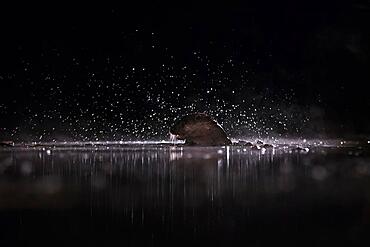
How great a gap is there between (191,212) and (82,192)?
2040 millimetres

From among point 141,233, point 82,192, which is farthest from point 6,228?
point 82,192

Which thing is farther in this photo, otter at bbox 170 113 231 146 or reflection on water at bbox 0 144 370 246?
otter at bbox 170 113 231 146

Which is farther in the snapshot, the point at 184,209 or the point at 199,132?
the point at 199,132

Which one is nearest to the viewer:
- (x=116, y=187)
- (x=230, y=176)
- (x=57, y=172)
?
(x=116, y=187)

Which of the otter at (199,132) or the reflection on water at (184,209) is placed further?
the otter at (199,132)

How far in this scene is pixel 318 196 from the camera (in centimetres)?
639

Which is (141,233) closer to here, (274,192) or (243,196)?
(243,196)

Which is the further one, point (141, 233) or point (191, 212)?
point (191, 212)

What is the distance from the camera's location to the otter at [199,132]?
27031 millimetres

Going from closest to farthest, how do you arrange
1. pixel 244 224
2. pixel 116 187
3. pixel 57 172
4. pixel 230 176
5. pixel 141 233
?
pixel 141 233 → pixel 244 224 → pixel 116 187 → pixel 230 176 → pixel 57 172

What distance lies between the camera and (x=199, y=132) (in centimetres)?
2766

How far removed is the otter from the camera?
27.0 metres

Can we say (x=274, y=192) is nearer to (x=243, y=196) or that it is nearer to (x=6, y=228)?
(x=243, y=196)

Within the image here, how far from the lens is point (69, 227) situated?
455 cm
